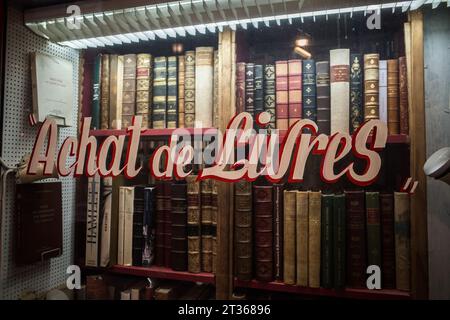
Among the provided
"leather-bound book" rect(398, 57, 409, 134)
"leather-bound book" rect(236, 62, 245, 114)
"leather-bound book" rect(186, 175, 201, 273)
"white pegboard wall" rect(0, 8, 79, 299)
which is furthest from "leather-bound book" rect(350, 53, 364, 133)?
"white pegboard wall" rect(0, 8, 79, 299)

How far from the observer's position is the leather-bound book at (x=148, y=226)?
1133mm

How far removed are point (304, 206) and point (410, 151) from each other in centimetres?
36

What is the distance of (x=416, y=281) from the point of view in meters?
0.91

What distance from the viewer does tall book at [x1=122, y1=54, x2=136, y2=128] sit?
1150 mm

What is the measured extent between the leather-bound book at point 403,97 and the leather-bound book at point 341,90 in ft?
0.52

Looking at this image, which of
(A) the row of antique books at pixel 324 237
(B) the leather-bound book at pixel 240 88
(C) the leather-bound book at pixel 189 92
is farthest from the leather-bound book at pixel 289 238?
(C) the leather-bound book at pixel 189 92

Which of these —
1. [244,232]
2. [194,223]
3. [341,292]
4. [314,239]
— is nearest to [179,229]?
[194,223]

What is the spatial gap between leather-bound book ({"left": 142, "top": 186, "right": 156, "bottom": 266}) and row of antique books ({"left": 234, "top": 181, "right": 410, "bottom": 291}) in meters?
0.34

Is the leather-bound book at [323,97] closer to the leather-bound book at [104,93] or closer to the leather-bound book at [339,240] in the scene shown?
the leather-bound book at [339,240]

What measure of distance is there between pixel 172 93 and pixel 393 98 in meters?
0.75

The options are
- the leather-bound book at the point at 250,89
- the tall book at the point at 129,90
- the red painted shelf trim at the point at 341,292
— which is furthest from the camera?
the tall book at the point at 129,90

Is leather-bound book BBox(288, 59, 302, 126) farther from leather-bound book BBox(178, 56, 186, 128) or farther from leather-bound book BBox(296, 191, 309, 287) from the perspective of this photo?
leather-bound book BBox(178, 56, 186, 128)
